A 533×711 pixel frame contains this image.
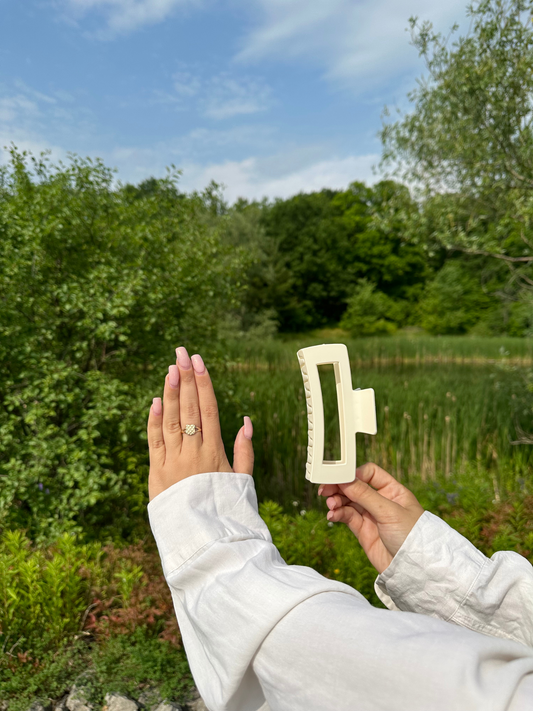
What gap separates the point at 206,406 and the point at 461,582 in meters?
0.60

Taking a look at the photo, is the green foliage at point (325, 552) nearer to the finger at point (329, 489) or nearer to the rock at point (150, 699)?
the rock at point (150, 699)

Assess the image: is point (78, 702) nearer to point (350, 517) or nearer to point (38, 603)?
point (38, 603)

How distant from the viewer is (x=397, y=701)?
53 centimetres

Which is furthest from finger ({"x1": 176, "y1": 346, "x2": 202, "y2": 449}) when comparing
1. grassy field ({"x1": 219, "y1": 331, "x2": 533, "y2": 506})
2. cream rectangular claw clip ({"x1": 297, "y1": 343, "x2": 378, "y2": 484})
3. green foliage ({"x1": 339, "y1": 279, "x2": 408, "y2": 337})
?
green foliage ({"x1": 339, "y1": 279, "x2": 408, "y2": 337})

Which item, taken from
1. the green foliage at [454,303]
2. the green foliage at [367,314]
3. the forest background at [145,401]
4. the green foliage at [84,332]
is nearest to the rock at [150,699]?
the forest background at [145,401]

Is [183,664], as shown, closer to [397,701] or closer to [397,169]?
[397,701]

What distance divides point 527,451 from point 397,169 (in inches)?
156

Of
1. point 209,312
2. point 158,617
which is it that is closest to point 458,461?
point 209,312

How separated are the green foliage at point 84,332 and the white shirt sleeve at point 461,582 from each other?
207 cm

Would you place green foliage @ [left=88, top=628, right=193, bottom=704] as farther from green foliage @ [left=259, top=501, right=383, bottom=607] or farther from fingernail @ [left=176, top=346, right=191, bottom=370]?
fingernail @ [left=176, top=346, right=191, bottom=370]

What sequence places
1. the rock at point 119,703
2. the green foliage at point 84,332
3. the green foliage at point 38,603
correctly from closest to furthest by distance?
the rock at point 119,703
the green foliage at point 38,603
the green foliage at point 84,332

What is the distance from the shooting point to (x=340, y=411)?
37.7 inches

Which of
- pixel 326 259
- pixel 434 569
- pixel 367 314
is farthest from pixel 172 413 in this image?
pixel 326 259

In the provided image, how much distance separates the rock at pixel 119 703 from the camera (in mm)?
1947
